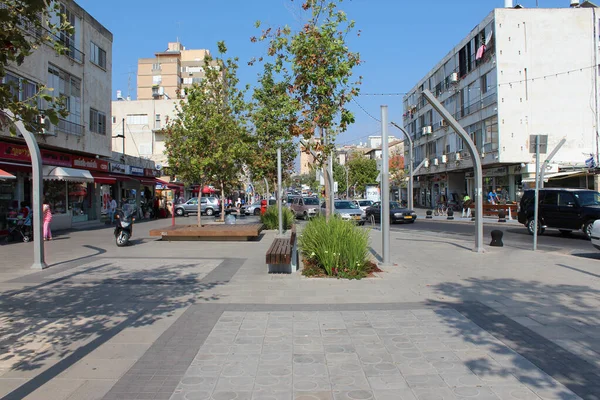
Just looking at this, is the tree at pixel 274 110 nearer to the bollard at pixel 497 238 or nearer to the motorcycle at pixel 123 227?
the motorcycle at pixel 123 227

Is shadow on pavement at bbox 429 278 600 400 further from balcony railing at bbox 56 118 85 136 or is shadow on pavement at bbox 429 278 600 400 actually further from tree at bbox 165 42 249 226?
balcony railing at bbox 56 118 85 136

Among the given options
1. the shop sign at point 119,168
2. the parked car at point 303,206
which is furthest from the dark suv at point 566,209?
the shop sign at point 119,168

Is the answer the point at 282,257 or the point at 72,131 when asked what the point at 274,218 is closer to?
the point at 72,131

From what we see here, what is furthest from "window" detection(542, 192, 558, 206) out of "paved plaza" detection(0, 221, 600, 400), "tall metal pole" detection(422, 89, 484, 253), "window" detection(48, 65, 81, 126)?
"window" detection(48, 65, 81, 126)

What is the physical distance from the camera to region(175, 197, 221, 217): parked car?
37344mm

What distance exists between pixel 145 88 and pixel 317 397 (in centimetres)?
8181

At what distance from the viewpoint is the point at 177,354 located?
4465 millimetres

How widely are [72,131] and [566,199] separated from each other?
2142cm

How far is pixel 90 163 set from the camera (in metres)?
24.2

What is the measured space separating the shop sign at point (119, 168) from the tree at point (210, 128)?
7.34 m

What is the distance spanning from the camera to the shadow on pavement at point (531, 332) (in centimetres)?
388

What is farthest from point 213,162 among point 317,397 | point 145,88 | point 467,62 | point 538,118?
point 145,88

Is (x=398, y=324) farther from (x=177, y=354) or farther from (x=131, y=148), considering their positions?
(x=131, y=148)

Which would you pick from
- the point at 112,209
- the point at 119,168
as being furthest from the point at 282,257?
the point at 119,168
